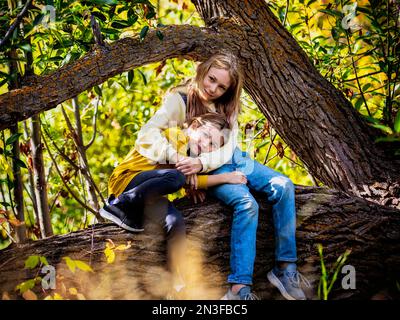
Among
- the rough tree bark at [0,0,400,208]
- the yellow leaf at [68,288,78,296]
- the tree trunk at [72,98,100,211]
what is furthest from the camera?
the tree trunk at [72,98,100,211]

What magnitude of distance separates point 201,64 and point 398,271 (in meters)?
1.50

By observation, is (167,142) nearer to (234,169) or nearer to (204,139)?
(204,139)

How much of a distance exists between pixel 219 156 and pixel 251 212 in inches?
13.9

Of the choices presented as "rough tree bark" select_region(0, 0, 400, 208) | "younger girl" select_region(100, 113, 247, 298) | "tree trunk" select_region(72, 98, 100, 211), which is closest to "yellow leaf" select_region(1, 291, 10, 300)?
"younger girl" select_region(100, 113, 247, 298)

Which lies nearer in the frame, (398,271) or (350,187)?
(398,271)

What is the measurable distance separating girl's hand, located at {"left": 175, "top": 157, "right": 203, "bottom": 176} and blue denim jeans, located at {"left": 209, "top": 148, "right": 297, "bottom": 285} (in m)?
0.15

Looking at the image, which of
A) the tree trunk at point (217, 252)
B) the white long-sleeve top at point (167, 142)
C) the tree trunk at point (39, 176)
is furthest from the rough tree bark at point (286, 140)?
the tree trunk at point (39, 176)

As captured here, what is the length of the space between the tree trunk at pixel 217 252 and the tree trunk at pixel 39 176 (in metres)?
1.26

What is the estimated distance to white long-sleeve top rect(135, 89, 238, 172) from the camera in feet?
9.74

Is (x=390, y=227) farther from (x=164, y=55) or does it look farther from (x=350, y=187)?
(x=164, y=55)

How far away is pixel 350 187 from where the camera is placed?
11.0 ft

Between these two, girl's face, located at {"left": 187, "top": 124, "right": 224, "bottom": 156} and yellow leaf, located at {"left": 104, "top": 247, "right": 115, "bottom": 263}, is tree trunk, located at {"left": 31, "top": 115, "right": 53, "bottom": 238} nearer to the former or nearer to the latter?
girl's face, located at {"left": 187, "top": 124, "right": 224, "bottom": 156}

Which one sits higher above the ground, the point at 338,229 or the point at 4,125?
the point at 4,125
